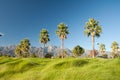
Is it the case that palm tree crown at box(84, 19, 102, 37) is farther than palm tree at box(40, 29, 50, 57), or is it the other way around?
palm tree at box(40, 29, 50, 57)

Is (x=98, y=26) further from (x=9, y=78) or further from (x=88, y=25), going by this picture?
(x=9, y=78)

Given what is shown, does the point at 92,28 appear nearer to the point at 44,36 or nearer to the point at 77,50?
the point at 44,36

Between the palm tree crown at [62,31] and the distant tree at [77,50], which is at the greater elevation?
the palm tree crown at [62,31]

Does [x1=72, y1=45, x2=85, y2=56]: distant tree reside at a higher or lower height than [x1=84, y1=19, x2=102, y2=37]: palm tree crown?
lower

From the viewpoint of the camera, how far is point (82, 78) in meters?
19.6

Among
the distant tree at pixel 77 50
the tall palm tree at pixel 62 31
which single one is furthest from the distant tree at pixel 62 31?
the distant tree at pixel 77 50

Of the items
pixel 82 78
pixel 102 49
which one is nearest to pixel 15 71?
pixel 82 78

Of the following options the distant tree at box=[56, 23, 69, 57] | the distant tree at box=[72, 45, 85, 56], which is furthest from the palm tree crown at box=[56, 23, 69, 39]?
the distant tree at box=[72, 45, 85, 56]

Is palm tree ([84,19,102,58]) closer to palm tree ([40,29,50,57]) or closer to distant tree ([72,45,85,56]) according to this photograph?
palm tree ([40,29,50,57])

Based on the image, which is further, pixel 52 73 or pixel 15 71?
pixel 15 71

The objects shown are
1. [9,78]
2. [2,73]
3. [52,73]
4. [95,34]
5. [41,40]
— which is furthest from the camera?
[41,40]

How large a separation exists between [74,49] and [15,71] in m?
112

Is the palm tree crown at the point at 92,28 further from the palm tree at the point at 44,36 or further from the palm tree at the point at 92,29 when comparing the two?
the palm tree at the point at 44,36

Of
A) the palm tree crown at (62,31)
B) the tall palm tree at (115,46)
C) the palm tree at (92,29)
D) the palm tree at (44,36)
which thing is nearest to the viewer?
the palm tree at (92,29)
